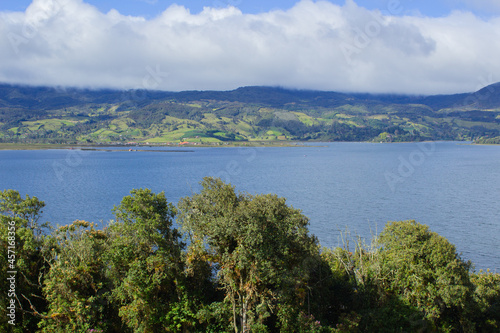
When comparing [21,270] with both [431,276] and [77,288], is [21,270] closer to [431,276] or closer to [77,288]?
[77,288]

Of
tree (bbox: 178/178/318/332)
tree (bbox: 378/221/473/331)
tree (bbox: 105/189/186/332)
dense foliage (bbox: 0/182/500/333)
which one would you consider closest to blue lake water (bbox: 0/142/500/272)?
dense foliage (bbox: 0/182/500/333)

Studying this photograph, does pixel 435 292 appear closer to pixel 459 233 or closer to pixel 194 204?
pixel 194 204

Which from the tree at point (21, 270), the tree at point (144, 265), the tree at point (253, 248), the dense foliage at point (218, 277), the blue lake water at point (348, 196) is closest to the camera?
the tree at point (253, 248)

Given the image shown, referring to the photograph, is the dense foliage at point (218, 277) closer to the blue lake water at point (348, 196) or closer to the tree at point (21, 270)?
the tree at point (21, 270)

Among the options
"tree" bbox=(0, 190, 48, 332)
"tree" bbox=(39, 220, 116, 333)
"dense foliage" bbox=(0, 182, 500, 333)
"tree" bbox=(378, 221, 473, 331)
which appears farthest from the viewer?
"tree" bbox=(0, 190, 48, 332)

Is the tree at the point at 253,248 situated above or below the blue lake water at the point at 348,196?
above

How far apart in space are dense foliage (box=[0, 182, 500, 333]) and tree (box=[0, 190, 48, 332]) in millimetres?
60

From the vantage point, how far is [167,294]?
22344 millimetres

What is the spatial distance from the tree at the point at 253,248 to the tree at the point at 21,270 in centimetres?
958

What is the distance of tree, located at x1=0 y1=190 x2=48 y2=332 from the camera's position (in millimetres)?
21156

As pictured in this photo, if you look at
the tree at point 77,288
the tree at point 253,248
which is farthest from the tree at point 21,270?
the tree at point 253,248

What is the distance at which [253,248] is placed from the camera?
18.8 metres

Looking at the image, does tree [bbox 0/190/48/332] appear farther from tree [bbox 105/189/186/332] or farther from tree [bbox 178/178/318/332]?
tree [bbox 178/178/318/332]

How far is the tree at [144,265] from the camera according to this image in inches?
805
